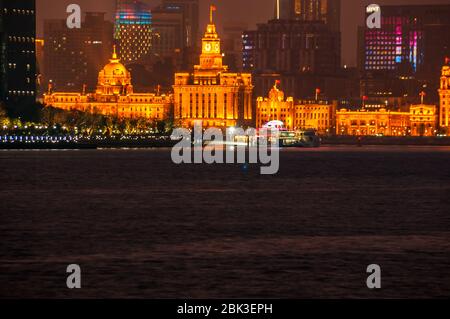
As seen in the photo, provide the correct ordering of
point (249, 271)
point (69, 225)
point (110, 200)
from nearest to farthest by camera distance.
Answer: point (249, 271), point (69, 225), point (110, 200)

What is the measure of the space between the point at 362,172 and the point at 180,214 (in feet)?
209

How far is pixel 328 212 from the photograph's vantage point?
73438 mm

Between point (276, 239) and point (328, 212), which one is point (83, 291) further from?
point (328, 212)

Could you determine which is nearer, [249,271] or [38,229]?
[249,271]

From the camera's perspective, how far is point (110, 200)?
3228 inches

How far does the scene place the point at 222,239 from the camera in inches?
2277

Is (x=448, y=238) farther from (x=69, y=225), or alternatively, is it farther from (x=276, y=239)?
(x=69, y=225)

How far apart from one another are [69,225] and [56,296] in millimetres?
21269

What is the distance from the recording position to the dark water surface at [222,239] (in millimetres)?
44781

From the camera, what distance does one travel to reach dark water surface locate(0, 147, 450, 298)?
44781 mm

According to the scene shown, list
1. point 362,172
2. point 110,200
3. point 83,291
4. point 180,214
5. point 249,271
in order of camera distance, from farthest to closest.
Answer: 1. point 362,172
2. point 110,200
3. point 180,214
4. point 249,271
5. point 83,291

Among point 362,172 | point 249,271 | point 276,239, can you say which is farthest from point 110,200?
point 362,172
